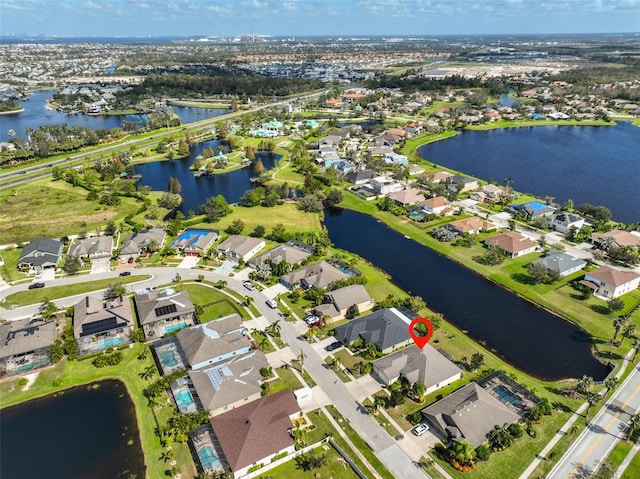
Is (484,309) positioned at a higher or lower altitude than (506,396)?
lower

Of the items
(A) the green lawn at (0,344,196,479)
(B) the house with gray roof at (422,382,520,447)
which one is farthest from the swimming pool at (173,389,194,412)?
(B) the house with gray roof at (422,382,520,447)

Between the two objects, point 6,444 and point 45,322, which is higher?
point 45,322

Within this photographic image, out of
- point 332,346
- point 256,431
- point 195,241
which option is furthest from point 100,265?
point 256,431

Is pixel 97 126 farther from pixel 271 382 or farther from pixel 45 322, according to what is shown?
pixel 271 382

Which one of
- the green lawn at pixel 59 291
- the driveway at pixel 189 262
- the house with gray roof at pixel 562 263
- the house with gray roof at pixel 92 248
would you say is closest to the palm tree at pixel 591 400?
the house with gray roof at pixel 562 263

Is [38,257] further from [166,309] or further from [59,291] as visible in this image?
[166,309]

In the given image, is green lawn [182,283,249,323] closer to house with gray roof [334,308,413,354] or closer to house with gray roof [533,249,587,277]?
house with gray roof [334,308,413,354]

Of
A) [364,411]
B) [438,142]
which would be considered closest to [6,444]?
[364,411]
